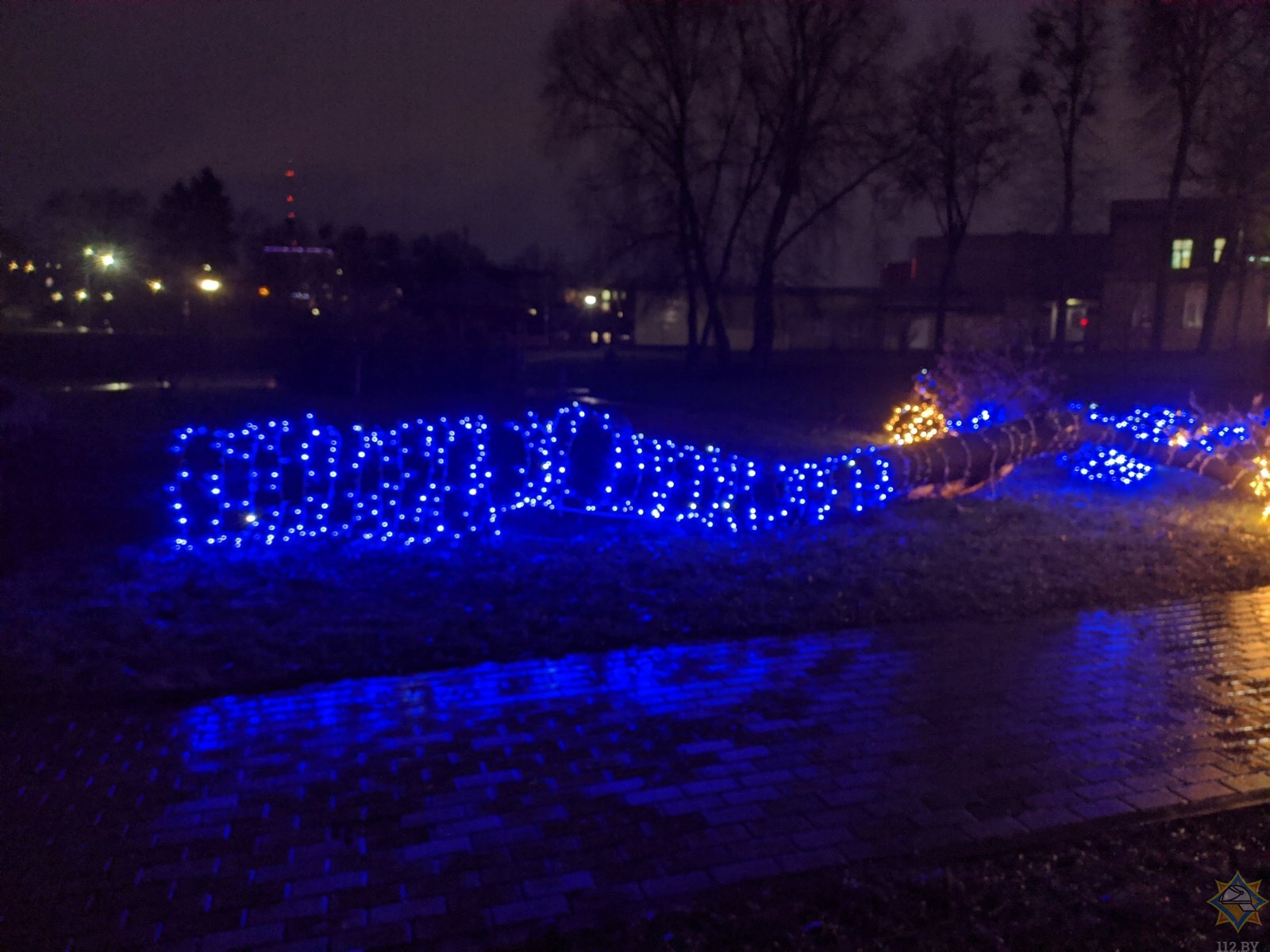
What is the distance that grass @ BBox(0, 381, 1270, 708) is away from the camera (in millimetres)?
5227

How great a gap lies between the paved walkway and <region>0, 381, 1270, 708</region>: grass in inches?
15.4

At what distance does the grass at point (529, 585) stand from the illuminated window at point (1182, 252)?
3286cm

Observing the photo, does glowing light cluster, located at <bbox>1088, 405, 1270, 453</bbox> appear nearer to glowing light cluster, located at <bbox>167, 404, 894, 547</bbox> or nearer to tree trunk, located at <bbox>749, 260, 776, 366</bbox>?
glowing light cluster, located at <bbox>167, 404, 894, 547</bbox>

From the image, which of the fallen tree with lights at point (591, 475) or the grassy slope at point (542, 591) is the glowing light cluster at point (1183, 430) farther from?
the grassy slope at point (542, 591)

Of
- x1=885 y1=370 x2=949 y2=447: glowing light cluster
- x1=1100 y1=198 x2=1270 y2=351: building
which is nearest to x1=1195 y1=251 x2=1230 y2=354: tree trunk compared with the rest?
x1=1100 y1=198 x2=1270 y2=351: building

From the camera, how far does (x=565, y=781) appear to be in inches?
154

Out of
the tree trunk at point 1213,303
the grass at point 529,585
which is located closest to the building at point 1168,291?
the tree trunk at point 1213,303

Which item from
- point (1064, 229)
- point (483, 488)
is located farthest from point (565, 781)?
point (1064, 229)

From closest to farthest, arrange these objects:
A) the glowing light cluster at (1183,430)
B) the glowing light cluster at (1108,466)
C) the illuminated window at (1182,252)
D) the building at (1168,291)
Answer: the glowing light cluster at (1183,430) < the glowing light cluster at (1108,466) < the building at (1168,291) < the illuminated window at (1182,252)

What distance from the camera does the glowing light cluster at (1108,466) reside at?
1107 cm

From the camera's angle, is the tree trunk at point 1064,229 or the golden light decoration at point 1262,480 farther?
the tree trunk at point 1064,229

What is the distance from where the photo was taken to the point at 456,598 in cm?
628

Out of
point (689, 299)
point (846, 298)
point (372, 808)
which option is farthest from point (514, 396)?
point (846, 298)

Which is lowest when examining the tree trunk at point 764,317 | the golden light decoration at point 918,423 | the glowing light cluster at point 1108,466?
the glowing light cluster at point 1108,466
